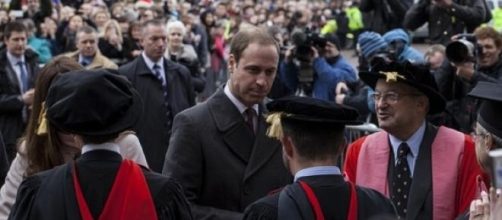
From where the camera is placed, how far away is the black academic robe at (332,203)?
3959mm

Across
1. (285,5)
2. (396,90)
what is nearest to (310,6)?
(285,5)

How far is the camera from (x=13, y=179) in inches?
217

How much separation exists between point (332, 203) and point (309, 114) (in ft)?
1.17

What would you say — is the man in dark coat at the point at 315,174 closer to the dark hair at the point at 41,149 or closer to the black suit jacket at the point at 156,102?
the dark hair at the point at 41,149

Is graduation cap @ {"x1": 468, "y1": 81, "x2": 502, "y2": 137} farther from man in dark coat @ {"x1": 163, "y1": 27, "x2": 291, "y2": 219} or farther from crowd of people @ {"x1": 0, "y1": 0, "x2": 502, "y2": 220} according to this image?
man in dark coat @ {"x1": 163, "y1": 27, "x2": 291, "y2": 219}

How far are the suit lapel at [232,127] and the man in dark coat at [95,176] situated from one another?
1.07 m

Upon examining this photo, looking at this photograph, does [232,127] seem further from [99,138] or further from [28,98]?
[28,98]

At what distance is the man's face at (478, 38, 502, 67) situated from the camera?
29.1 feet

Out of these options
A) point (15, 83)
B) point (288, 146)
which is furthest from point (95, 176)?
point (15, 83)

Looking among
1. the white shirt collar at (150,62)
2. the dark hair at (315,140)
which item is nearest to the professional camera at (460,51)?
the white shirt collar at (150,62)

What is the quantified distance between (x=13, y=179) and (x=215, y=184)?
1.10 metres

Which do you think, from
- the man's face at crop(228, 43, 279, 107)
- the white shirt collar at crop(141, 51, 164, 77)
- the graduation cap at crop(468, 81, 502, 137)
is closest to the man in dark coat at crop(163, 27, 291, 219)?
the man's face at crop(228, 43, 279, 107)

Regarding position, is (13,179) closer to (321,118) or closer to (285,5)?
(321,118)

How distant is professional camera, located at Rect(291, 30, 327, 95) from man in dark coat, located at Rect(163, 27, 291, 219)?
5.23m
